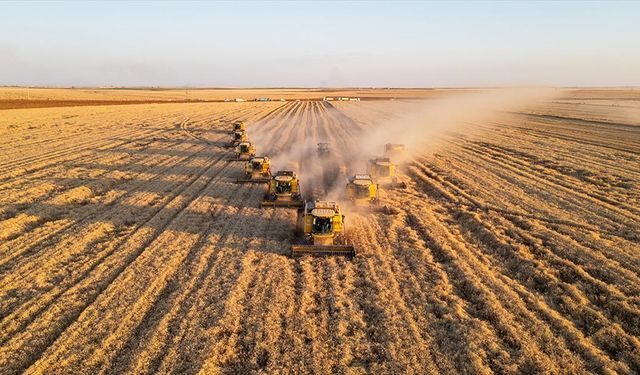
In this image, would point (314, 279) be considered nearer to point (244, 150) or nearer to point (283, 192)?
point (283, 192)

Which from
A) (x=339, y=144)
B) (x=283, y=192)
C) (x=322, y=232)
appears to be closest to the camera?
(x=322, y=232)

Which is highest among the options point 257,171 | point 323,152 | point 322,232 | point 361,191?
point 361,191

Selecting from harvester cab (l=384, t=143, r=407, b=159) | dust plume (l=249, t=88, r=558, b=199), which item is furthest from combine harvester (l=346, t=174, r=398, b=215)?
harvester cab (l=384, t=143, r=407, b=159)

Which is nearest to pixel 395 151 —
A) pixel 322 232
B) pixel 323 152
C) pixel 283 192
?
pixel 323 152

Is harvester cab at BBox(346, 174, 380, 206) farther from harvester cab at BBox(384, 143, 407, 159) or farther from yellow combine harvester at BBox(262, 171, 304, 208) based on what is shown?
harvester cab at BBox(384, 143, 407, 159)

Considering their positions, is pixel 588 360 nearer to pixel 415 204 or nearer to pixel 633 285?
pixel 633 285

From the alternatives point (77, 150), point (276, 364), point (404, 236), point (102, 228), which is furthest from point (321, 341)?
point (77, 150)
